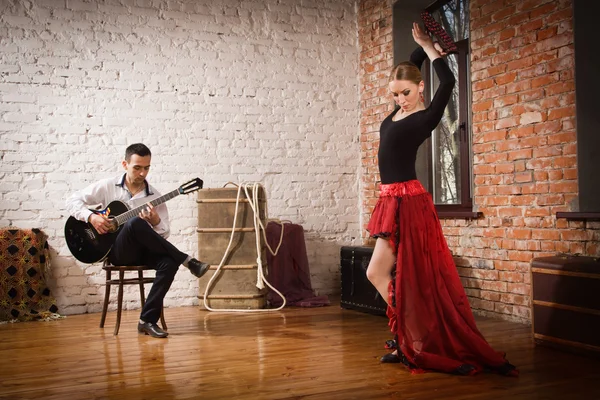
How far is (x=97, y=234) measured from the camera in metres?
4.29

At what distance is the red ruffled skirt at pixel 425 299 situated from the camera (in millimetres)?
3094

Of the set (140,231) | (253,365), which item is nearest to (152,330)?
(140,231)

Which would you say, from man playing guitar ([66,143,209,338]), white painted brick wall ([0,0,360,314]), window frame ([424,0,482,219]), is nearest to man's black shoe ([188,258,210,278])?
man playing guitar ([66,143,209,338])

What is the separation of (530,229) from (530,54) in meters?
1.16

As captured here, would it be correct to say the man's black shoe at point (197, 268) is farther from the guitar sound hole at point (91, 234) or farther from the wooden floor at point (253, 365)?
the guitar sound hole at point (91, 234)

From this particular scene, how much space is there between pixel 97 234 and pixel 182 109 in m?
1.76

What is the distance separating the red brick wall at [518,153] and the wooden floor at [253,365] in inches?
A: 19.9

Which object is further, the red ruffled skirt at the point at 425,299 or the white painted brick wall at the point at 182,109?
the white painted brick wall at the point at 182,109

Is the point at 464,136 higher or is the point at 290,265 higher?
the point at 464,136

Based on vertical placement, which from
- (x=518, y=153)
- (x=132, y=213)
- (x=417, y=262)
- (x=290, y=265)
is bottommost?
(x=290, y=265)

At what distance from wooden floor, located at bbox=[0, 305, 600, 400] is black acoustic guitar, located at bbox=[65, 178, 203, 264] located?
1.75 ft

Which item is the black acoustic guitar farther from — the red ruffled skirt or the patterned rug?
the red ruffled skirt

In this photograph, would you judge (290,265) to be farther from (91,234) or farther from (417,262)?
(417,262)

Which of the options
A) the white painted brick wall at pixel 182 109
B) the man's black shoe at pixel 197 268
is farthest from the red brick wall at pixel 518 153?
the man's black shoe at pixel 197 268
